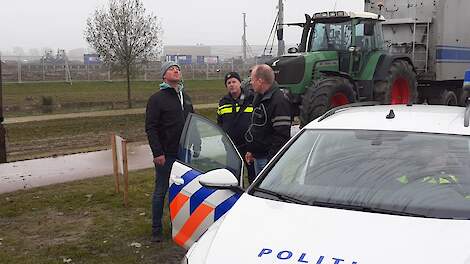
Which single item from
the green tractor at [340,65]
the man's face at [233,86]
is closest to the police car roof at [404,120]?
the man's face at [233,86]

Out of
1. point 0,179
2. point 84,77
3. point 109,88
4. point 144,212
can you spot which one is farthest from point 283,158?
point 84,77

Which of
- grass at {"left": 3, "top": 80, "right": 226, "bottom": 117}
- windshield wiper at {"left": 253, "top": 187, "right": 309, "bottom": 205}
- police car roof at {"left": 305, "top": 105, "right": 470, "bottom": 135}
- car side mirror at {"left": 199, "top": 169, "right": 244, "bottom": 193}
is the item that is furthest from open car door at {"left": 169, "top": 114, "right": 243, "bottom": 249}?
grass at {"left": 3, "top": 80, "right": 226, "bottom": 117}

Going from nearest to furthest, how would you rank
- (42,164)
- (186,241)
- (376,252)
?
(376,252)
(186,241)
(42,164)

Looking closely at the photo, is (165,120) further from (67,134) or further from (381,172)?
(67,134)

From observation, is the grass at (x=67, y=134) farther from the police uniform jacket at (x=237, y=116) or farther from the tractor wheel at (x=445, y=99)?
the tractor wheel at (x=445, y=99)

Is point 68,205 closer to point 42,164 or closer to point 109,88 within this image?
point 42,164

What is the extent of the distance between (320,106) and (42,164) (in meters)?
4.98

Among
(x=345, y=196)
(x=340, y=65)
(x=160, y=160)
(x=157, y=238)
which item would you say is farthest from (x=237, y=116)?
(x=340, y=65)

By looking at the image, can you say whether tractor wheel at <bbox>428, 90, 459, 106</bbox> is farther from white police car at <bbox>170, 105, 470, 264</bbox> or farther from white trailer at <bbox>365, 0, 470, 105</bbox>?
white police car at <bbox>170, 105, 470, 264</bbox>

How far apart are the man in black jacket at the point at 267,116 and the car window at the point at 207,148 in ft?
2.73

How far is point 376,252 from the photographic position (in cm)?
273

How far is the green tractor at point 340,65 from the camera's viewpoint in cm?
1102

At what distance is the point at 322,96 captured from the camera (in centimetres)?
1048

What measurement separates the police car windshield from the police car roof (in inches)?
2.5
